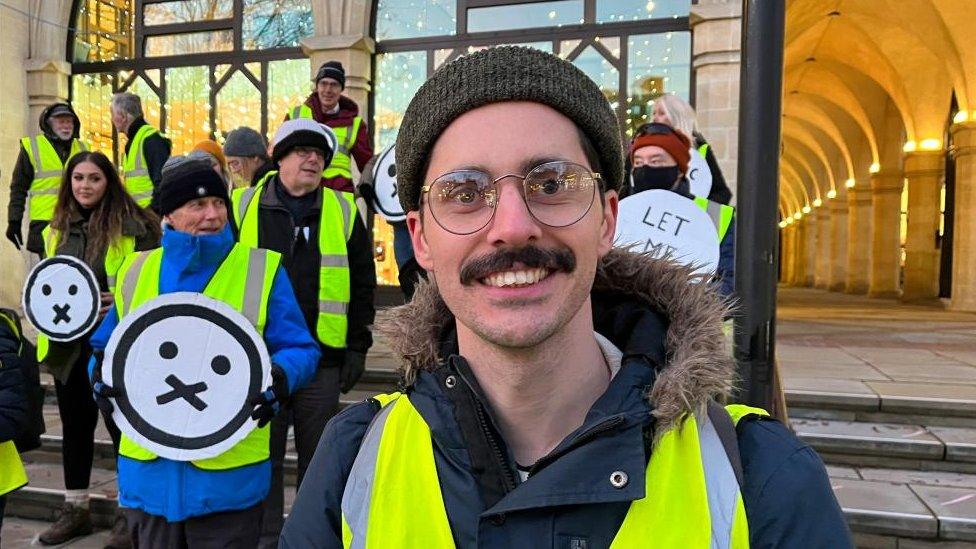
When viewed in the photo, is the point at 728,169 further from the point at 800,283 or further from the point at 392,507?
the point at 800,283

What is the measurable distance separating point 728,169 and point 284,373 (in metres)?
6.33

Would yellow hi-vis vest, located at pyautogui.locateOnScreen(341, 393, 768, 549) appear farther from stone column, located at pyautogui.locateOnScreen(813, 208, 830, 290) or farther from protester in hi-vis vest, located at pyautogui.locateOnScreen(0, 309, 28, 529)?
stone column, located at pyautogui.locateOnScreen(813, 208, 830, 290)

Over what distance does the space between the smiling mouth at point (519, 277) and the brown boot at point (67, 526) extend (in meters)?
3.57

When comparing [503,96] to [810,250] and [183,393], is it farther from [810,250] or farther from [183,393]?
[810,250]

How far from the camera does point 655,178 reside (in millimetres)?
3328

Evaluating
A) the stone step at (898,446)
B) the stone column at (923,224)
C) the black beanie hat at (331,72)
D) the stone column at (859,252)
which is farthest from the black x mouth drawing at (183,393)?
the stone column at (859,252)

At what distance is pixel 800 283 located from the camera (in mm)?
36000

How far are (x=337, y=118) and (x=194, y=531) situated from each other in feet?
10.8

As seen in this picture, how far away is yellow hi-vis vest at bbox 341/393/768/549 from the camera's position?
0.97 m

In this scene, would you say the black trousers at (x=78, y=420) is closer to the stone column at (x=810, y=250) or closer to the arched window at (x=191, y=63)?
the arched window at (x=191, y=63)

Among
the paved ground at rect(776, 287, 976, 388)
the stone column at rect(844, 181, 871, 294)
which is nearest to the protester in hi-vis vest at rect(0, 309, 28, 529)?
the paved ground at rect(776, 287, 976, 388)

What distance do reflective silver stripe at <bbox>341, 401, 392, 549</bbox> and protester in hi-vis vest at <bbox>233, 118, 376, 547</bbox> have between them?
2100 millimetres

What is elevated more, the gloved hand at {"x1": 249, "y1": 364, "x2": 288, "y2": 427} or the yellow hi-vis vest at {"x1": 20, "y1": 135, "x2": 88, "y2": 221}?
the yellow hi-vis vest at {"x1": 20, "y1": 135, "x2": 88, "y2": 221}

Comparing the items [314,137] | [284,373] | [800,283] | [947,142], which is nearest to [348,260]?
[314,137]
